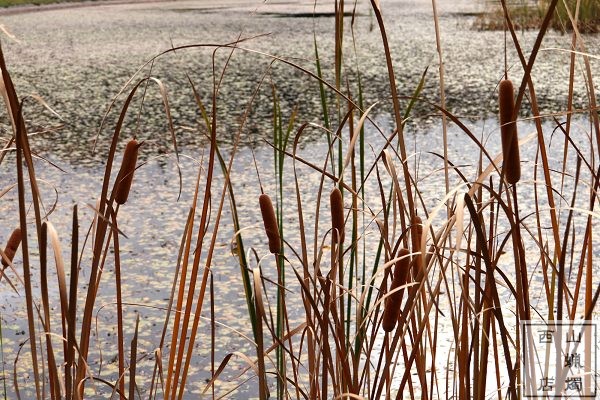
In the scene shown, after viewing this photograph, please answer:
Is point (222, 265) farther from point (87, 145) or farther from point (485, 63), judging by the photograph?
point (485, 63)

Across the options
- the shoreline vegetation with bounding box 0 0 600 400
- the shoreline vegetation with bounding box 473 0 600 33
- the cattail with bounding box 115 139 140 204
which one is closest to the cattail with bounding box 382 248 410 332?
the shoreline vegetation with bounding box 0 0 600 400

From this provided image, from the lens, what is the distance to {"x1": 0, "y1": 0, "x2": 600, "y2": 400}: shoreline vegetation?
624 mm

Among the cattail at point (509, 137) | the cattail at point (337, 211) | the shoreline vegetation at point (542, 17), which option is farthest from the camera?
the shoreline vegetation at point (542, 17)

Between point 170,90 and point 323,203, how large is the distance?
172cm

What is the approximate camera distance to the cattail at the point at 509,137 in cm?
57

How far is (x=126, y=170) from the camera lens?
65cm

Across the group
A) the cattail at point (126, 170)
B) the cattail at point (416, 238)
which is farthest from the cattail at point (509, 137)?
the cattail at point (126, 170)

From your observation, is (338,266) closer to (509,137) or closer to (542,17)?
(509,137)

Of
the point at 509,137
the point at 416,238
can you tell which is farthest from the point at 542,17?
the point at 509,137

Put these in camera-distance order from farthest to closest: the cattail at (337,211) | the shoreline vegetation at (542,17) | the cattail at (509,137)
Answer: the shoreline vegetation at (542,17)
the cattail at (337,211)
the cattail at (509,137)

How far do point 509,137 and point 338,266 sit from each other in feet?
2.76

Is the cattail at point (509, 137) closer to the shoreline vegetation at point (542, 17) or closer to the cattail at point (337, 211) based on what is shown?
the cattail at point (337, 211)

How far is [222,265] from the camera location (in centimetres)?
166

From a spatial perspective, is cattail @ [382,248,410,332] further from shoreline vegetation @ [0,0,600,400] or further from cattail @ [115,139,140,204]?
cattail @ [115,139,140,204]
